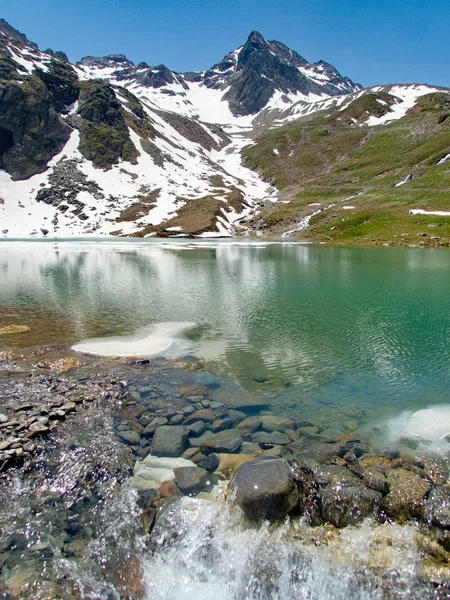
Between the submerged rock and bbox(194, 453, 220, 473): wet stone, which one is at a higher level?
the submerged rock

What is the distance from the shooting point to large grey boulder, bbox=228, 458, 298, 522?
29.8ft

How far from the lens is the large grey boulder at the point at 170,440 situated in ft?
38.4

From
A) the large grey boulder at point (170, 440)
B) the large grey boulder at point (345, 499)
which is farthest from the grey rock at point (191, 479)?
the large grey boulder at point (345, 499)

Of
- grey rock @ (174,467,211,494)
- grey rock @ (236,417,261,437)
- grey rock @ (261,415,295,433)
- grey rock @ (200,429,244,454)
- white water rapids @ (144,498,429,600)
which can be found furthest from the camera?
grey rock @ (261,415,295,433)

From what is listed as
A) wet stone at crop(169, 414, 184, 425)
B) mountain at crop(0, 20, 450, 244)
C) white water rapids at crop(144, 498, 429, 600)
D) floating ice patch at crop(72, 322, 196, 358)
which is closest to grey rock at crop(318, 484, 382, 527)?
white water rapids at crop(144, 498, 429, 600)

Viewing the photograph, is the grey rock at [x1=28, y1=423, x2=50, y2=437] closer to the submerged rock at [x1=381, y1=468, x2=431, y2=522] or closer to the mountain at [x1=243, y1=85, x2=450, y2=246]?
the submerged rock at [x1=381, y1=468, x2=431, y2=522]

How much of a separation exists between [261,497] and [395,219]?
9691 cm

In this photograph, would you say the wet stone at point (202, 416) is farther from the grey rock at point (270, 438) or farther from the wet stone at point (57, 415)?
the wet stone at point (57, 415)

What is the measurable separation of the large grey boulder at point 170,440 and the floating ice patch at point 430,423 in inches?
297

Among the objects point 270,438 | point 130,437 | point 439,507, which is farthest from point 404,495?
A: point 130,437

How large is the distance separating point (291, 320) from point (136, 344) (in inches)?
451

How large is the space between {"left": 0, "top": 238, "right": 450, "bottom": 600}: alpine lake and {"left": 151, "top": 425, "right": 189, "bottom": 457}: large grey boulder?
63mm

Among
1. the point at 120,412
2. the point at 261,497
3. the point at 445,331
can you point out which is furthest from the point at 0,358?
the point at 445,331

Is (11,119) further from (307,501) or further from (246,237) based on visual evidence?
(307,501)
